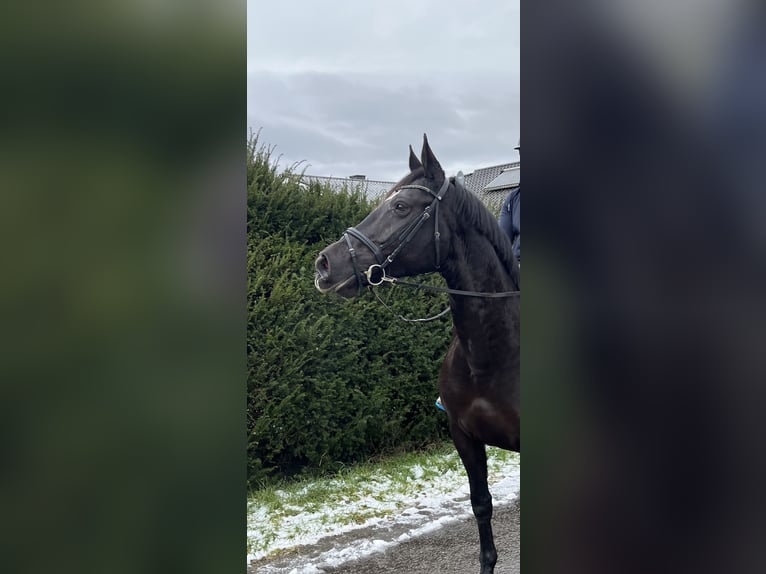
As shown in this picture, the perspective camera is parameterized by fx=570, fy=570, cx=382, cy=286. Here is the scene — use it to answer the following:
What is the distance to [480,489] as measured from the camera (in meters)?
3.05

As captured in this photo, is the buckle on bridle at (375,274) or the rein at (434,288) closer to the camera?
the rein at (434,288)

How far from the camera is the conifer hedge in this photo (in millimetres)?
4203

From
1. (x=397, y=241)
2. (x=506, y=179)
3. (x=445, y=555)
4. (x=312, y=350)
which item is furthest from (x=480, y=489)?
(x=506, y=179)

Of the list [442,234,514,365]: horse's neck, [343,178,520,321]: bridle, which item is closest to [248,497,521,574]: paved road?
[442,234,514,365]: horse's neck

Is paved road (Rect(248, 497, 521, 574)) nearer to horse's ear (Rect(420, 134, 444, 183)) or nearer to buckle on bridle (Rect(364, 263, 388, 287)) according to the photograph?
buckle on bridle (Rect(364, 263, 388, 287))

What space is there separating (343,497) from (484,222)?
254 centimetres

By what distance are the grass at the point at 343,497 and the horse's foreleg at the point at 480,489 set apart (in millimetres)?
1131

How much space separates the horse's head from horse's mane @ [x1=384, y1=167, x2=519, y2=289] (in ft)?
0.31

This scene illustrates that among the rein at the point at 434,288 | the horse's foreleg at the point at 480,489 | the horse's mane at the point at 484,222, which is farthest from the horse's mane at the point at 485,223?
the horse's foreleg at the point at 480,489

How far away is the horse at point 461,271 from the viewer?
278 cm

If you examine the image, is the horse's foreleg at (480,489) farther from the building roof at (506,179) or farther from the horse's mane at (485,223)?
the building roof at (506,179)
